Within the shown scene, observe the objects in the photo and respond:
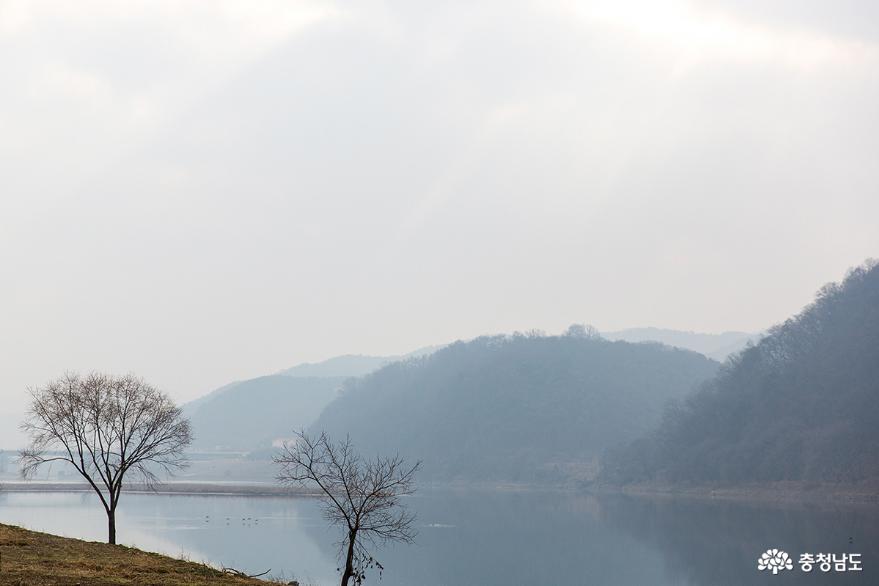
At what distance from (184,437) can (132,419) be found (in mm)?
3402

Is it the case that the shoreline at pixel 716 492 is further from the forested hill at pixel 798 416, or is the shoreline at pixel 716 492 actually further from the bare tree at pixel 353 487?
the bare tree at pixel 353 487

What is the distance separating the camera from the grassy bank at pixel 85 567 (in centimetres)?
2506

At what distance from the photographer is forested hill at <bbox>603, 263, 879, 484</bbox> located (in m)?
153

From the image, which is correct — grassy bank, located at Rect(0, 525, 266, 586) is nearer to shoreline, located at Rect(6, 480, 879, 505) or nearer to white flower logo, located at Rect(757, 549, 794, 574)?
white flower logo, located at Rect(757, 549, 794, 574)

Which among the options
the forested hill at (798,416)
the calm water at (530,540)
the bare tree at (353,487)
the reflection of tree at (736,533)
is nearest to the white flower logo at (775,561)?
the reflection of tree at (736,533)

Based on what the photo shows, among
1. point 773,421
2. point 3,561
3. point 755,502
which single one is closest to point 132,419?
point 3,561

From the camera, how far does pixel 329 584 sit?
54.5 meters

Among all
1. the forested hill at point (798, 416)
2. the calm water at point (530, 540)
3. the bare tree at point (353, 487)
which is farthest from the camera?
the forested hill at point (798, 416)

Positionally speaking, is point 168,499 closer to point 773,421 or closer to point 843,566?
point 773,421

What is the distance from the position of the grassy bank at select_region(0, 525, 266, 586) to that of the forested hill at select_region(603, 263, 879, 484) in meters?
130

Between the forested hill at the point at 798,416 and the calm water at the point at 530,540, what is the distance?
28.8 m

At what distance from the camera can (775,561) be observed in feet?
214

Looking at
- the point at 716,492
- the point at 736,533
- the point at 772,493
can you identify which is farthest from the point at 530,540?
the point at 716,492

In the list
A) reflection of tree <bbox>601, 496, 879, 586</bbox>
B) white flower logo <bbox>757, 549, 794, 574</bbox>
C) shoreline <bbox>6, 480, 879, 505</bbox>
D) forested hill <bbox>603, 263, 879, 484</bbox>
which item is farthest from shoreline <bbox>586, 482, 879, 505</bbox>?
white flower logo <bbox>757, 549, 794, 574</bbox>
